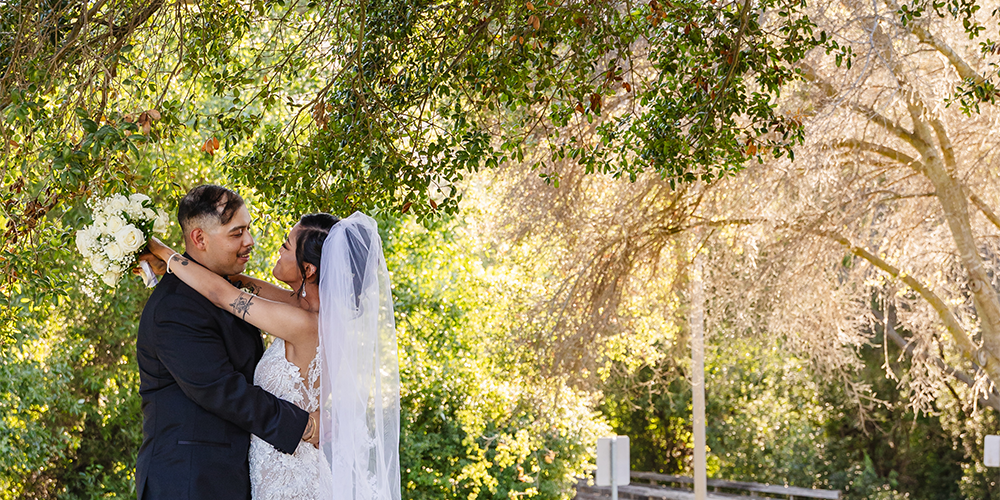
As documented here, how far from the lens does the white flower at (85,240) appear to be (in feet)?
10.7

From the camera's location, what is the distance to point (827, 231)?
8453 millimetres

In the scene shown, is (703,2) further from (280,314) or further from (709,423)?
(709,423)

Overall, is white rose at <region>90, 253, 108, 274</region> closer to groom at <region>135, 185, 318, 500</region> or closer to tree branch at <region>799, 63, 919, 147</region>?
groom at <region>135, 185, 318, 500</region>

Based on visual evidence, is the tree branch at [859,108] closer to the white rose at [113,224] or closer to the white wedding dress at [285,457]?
the white wedding dress at [285,457]

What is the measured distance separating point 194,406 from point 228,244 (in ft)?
1.97

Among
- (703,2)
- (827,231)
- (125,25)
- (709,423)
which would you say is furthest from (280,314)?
(709,423)

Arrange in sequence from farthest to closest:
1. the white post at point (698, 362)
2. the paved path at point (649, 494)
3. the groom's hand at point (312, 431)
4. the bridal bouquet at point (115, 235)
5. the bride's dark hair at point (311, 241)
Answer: the paved path at point (649, 494)
the white post at point (698, 362)
the bride's dark hair at point (311, 241)
the groom's hand at point (312, 431)
the bridal bouquet at point (115, 235)

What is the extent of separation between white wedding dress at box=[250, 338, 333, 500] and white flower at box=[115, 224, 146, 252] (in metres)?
0.66

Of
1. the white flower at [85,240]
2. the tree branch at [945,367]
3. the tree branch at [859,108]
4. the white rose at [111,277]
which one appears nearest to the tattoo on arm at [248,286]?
the white rose at [111,277]

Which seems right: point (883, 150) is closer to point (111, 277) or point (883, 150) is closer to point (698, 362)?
point (698, 362)

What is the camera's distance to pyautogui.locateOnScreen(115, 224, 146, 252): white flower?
3.24 m

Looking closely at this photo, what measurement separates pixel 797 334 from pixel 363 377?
7170mm

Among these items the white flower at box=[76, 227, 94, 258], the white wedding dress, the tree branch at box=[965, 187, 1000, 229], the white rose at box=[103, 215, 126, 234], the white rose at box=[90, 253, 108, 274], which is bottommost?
the white wedding dress

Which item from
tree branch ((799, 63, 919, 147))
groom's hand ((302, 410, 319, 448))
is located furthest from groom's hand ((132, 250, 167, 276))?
tree branch ((799, 63, 919, 147))
